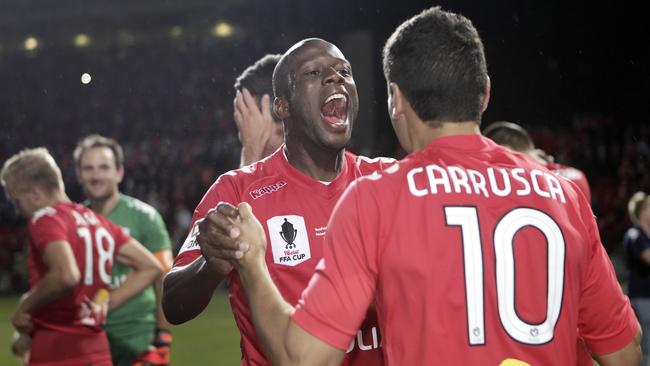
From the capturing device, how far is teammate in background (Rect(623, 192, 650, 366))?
7832mm

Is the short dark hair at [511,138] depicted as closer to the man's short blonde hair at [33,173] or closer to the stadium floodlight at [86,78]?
the man's short blonde hair at [33,173]

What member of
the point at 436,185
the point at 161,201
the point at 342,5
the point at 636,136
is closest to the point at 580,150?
the point at 636,136

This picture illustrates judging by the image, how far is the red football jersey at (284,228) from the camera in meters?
3.04

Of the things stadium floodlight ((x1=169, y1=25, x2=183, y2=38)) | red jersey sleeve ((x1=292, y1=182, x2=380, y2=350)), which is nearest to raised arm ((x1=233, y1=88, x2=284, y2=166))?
red jersey sleeve ((x1=292, y1=182, x2=380, y2=350))

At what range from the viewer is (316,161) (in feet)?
10.8

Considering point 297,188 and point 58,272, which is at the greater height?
point 297,188

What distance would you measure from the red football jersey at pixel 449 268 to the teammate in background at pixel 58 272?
3028 millimetres

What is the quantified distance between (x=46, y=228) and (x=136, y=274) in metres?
1.03

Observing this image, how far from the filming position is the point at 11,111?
105ft

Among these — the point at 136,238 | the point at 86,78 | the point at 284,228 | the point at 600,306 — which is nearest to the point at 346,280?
the point at 600,306

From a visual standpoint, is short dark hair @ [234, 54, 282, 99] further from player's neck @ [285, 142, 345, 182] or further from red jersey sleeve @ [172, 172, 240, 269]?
red jersey sleeve @ [172, 172, 240, 269]

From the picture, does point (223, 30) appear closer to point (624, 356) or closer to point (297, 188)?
point (297, 188)

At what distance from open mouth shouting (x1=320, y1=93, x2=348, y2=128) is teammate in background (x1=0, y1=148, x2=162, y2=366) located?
7.32 feet

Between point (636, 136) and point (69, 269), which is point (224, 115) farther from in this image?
point (69, 269)
